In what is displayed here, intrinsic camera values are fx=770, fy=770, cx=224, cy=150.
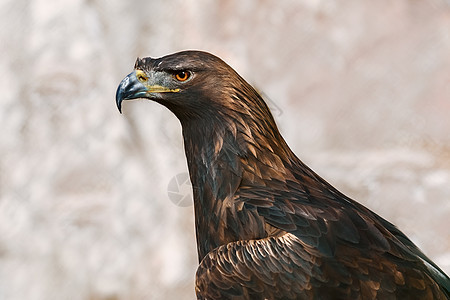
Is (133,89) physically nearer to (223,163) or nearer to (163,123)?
(223,163)

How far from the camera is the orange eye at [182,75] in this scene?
11.9 feet

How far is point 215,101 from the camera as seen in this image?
3607mm

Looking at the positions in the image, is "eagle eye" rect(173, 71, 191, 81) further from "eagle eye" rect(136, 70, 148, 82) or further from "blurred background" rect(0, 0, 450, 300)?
"blurred background" rect(0, 0, 450, 300)

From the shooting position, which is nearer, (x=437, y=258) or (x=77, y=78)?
(x=437, y=258)

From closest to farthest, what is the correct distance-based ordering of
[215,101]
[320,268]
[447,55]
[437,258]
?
[320,268] < [215,101] < [437,258] < [447,55]

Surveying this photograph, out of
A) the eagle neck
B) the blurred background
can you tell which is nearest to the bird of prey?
the eagle neck

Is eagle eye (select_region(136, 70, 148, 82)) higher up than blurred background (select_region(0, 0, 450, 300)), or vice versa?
blurred background (select_region(0, 0, 450, 300))

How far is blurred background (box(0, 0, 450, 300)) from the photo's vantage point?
6344 millimetres

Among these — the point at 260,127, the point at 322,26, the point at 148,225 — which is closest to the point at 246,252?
the point at 260,127

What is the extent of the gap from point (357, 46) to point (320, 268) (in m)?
3.76

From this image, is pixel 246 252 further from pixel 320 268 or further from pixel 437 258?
pixel 437 258

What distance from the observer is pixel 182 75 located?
3.62 meters

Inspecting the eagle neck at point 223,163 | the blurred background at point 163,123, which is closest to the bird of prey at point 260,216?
the eagle neck at point 223,163

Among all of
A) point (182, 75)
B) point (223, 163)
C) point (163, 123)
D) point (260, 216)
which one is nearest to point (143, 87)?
point (182, 75)
